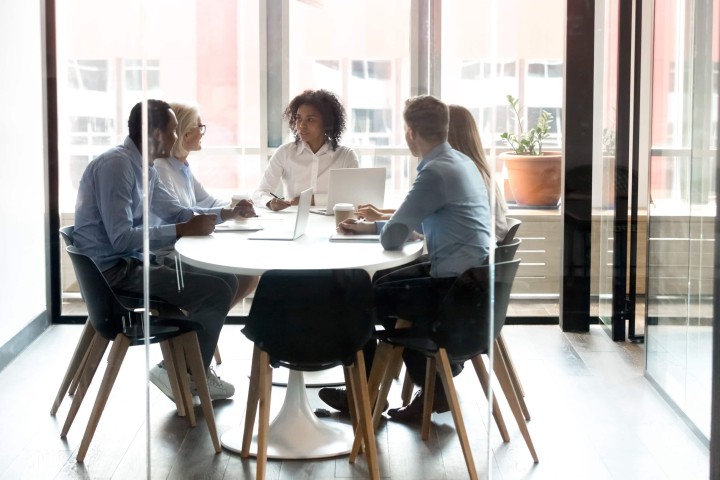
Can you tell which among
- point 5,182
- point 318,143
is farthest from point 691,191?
point 5,182

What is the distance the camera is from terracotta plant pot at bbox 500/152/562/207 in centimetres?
328

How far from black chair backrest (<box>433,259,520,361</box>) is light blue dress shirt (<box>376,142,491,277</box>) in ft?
0.16

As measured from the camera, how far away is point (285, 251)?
3273 millimetres

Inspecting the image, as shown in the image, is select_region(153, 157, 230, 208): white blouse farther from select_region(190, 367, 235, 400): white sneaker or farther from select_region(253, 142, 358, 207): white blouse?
select_region(190, 367, 235, 400): white sneaker

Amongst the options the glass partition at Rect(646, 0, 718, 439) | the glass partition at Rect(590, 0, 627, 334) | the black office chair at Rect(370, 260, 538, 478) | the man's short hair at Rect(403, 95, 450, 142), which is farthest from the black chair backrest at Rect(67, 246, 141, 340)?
the glass partition at Rect(646, 0, 718, 439)

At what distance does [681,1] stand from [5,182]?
233 cm

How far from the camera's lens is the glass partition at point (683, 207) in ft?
11.2

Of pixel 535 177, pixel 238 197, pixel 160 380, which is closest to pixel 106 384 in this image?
pixel 160 380

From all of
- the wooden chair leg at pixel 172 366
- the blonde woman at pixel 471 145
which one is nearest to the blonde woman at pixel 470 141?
the blonde woman at pixel 471 145

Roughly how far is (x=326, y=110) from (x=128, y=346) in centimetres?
100

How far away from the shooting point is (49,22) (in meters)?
3.25

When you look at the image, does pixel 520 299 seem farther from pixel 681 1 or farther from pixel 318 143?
pixel 681 1

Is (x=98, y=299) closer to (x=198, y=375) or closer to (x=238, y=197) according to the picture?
(x=198, y=375)

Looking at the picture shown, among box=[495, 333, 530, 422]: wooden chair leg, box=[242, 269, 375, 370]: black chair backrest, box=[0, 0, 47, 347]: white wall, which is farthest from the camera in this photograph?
box=[495, 333, 530, 422]: wooden chair leg
